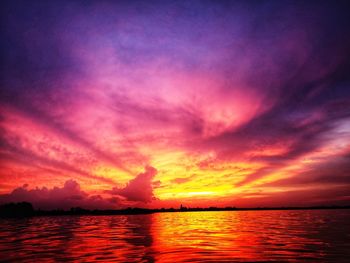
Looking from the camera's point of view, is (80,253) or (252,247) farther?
(252,247)

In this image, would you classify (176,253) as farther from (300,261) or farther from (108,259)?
(300,261)

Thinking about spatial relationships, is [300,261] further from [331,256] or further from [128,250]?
[128,250]

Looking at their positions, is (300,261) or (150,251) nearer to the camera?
(300,261)

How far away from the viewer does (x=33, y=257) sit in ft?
74.2

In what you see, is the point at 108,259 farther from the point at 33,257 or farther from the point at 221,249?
the point at 221,249

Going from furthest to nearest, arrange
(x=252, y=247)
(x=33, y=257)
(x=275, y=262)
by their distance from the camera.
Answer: (x=252, y=247), (x=33, y=257), (x=275, y=262)

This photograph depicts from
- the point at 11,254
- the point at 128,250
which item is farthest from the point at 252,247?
the point at 11,254

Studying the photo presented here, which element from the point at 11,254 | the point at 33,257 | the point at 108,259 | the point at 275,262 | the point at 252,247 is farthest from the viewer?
the point at 252,247

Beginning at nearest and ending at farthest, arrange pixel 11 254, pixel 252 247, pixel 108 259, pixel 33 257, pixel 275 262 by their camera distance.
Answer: pixel 275 262, pixel 108 259, pixel 33 257, pixel 11 254, pixel 252 247

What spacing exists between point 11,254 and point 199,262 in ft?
53.9

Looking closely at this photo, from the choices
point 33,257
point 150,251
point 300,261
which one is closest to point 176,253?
point 150,251

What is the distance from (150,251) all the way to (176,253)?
9.05 ft

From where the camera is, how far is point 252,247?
26.2m

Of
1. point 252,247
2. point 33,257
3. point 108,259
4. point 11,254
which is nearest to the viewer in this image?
point 108,259
